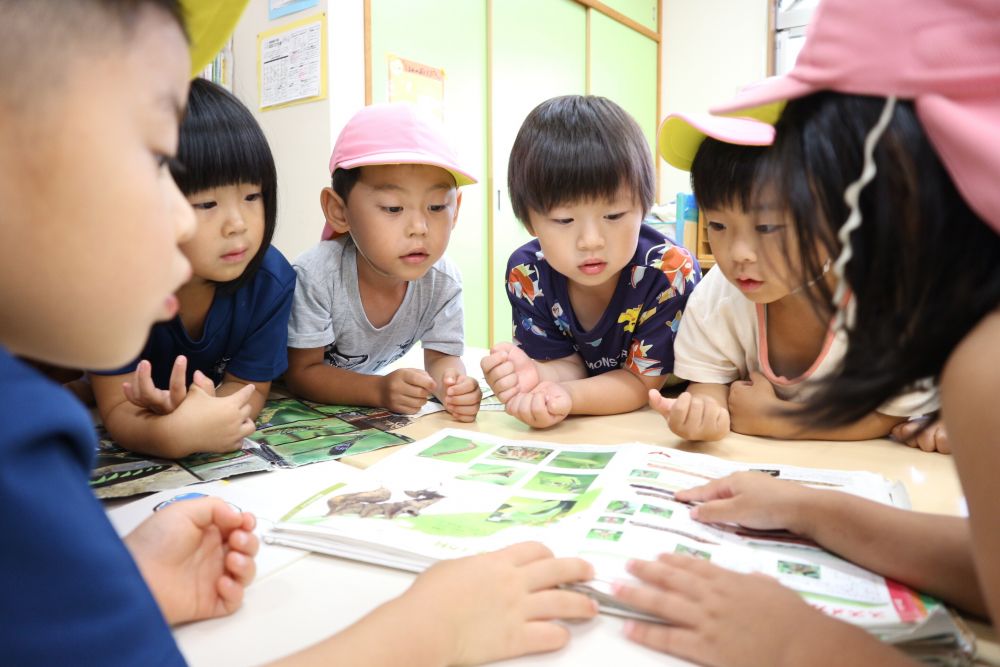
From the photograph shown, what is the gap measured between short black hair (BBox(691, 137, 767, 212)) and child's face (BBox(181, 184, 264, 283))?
614mm

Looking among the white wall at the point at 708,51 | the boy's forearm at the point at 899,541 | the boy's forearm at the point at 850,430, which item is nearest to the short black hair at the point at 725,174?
the boy's forearm at the point at 850,430

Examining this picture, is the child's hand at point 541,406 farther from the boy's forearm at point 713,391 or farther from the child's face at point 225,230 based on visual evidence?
the child's face at point 225,230

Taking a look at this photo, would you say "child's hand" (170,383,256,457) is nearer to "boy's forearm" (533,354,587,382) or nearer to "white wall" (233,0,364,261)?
"boy's forearm" (533,354,587,382)

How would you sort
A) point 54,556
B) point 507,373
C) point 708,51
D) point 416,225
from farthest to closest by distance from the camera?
point 708,51, point 416,225, point 507,373, point 54,556

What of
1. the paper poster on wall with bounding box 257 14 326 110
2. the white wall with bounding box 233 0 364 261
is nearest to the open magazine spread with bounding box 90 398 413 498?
the white wall with bounding box 233 0 364 261

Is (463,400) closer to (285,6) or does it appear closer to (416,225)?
(416,225)

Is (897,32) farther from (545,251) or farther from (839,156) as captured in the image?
(545,251)

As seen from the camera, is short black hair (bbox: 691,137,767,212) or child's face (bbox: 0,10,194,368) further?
short black hair (bbox: 691,137,767,212)

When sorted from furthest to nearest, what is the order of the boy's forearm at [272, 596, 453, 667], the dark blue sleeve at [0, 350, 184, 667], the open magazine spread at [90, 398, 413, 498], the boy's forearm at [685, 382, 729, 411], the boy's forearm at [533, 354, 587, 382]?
the boy's forearm at [533, 354, 587, 382]
the boy's forearm at [685, 382, 729, 411]
the open magazine spread at [90, 398, 413, 498]
the boy's forearm at [272, 596, 453, 667]
the dark blue sleeve at [0, 350, 184, 667]

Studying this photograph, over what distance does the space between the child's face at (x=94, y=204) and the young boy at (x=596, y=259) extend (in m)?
0.64

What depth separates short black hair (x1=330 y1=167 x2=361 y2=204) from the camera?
1.12m

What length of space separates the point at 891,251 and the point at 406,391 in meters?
0.75

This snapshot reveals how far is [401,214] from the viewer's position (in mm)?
1105

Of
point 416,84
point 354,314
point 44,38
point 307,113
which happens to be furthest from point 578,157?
point 416,84
